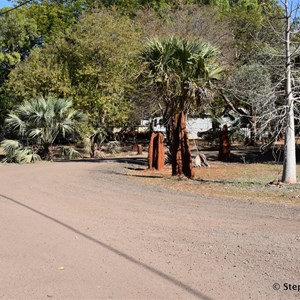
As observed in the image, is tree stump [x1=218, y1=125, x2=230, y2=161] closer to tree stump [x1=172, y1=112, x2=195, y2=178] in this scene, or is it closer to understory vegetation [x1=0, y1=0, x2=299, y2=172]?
understory vegetation [x1=0, y1=0, x2=299, y2=172]

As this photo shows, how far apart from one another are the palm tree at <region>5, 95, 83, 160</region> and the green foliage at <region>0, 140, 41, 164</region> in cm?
84

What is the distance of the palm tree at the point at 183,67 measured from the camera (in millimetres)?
15219

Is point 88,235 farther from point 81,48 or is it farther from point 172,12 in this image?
point 172,12

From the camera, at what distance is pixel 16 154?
2242 centimetres

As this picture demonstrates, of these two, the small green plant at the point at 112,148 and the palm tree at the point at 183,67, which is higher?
the palm tree at the point at 183,67

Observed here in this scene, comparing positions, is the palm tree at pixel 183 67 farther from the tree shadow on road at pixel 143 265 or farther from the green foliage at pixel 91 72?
the green foliage at pixel 91 72

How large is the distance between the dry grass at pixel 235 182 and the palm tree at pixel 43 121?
6976 mm

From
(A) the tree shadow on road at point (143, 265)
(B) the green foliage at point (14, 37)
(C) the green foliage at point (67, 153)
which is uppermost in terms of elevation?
(B) the green foliage at point (14, 37)

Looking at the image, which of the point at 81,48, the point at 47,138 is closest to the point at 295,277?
the point at 47,138

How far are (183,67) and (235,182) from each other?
4.27m

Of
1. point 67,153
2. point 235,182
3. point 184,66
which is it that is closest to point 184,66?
point 184,66

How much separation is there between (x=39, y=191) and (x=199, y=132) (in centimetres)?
3175

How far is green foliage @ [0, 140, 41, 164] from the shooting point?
22.3m

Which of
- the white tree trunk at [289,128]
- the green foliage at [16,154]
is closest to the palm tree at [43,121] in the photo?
the green foliage at [16,154]
